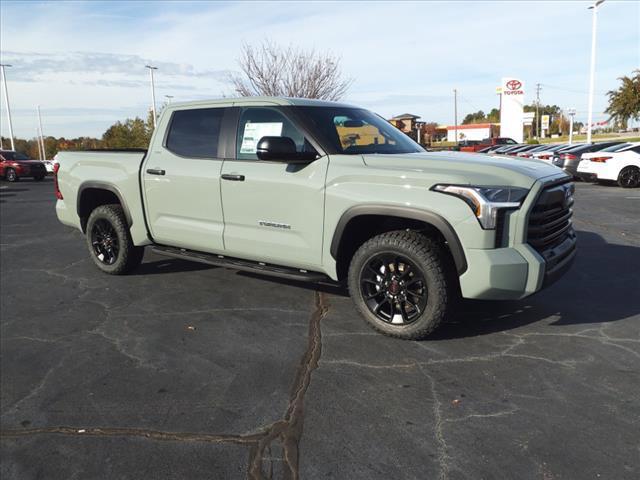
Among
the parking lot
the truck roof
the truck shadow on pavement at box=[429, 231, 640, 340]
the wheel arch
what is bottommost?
the truck shadow on pavement at box=[429, 231, 640, 340]

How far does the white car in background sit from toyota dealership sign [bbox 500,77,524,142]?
128 feet

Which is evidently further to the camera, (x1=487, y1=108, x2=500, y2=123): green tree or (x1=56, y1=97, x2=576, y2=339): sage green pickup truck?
(x1=487, y1=108, x2=500, y2=123): green tree

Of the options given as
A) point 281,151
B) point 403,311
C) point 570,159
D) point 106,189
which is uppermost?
point 281,151

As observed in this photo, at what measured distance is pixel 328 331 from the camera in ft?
13.8

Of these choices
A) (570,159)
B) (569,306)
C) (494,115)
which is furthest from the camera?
(494,115)

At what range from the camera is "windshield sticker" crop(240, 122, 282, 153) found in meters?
4.59

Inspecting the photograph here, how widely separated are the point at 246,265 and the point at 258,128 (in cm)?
125

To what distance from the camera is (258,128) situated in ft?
15.4

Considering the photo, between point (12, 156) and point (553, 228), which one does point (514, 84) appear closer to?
point (12, 156)

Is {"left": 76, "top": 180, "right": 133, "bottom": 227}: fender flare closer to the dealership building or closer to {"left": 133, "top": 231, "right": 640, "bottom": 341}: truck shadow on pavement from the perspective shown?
{"left": 133, "top": 231, "right": 640, "bottom": 341}: truck shadow on pavement

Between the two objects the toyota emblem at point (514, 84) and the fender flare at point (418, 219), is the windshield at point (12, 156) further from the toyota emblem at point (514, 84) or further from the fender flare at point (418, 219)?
the toyota emblem at point (514, 84)

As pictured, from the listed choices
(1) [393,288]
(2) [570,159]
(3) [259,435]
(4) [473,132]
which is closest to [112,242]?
(1) [393,288]

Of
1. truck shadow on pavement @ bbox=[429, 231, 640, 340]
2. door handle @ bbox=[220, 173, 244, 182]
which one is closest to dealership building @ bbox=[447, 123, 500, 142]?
truck shadow on pavement @ bbox=[429, 231, 640, 340]

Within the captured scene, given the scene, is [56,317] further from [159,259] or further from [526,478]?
[526,478]
